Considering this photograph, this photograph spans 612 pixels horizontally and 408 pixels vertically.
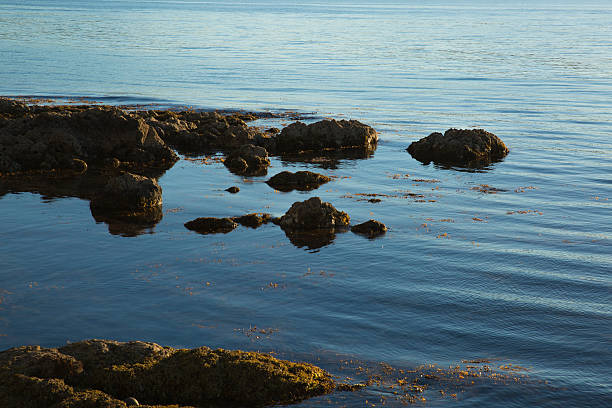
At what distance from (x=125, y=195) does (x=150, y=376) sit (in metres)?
12.3

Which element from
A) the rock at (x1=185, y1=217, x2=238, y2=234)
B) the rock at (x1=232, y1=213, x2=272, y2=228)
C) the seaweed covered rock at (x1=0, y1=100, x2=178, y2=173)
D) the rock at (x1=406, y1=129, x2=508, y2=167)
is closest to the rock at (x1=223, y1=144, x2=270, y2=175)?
the seaweed covered rock at (x1=0, y1=100, x2=178, y2=173)

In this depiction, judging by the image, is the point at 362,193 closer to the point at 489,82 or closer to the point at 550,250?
the point at 550,250

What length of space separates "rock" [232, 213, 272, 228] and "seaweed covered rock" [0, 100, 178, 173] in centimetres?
949

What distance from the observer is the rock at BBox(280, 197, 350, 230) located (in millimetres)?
19938

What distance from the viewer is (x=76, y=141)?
2773cm

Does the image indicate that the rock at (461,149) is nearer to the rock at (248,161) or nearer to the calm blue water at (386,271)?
the calm blue water at (386,271)

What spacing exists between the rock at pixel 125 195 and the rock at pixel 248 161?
6.80 meters

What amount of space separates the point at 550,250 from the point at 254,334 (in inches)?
357

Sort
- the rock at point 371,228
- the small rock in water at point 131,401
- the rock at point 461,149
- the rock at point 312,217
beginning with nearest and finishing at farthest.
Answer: the small rock in water at point 131,401 < the rock at point 371,228 < the rock at point 312,217 < the rock at point 461,149

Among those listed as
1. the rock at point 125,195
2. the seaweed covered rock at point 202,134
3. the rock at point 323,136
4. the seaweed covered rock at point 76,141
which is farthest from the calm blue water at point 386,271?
the seaweed covered rock at point 202,134

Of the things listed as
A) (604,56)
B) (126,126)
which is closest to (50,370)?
(126,126)

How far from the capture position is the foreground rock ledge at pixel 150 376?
9305 mm

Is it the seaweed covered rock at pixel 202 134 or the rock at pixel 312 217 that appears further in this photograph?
the seaweed covered rock at pixel 202 134

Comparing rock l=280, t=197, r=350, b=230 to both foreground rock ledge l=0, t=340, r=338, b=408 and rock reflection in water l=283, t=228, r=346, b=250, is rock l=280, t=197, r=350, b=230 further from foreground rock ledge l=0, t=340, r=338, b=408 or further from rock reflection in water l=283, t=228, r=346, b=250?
foreground rock ledge l=0, t=340, r=338, b=408
